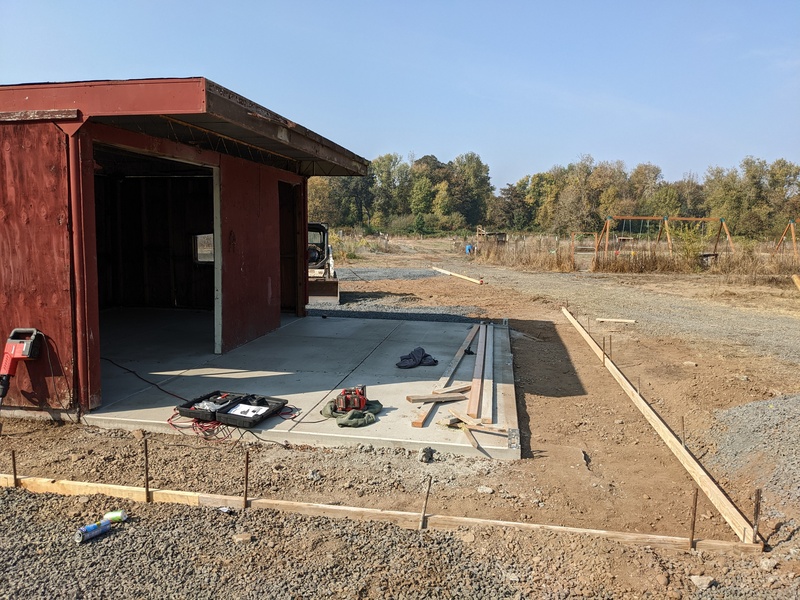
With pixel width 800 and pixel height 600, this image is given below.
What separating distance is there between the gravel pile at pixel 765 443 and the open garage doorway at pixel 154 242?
27.1 feet

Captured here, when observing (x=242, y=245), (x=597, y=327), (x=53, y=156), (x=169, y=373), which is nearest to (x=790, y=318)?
(x=597, y=327)

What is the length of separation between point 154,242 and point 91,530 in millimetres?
8908

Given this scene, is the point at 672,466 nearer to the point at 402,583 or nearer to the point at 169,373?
the point at 402,583

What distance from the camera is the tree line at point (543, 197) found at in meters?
52.2

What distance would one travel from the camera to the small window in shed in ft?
37.2

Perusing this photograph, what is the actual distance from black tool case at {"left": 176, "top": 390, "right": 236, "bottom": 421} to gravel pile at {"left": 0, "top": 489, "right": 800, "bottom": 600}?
1.53 meters

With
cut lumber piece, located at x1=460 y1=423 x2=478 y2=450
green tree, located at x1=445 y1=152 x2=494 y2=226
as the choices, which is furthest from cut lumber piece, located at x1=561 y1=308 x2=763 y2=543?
green tree, located at x1=445 y1=152 x2=494 y2=226

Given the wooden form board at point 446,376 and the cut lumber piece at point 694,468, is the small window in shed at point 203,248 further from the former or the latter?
the cut lumber piece at point 694,468

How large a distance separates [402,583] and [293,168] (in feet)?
28.3

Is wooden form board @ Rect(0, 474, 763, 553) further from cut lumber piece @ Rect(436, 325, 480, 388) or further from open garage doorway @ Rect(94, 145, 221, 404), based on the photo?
open garage doorway @ Rect(94, 145, 221, 404)

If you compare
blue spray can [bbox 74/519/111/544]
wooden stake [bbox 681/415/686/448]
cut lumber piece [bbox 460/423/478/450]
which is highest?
cut lumber piece [bbox 460/423/478/450]

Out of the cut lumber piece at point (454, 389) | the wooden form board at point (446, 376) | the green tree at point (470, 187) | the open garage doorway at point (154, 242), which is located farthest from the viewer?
the green tree at point (470, 187)

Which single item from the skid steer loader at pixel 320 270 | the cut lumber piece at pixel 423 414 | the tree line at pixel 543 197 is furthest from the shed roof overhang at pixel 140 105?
the tree line at pixel 543 197

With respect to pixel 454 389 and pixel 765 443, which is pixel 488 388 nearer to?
pixel 454 389
